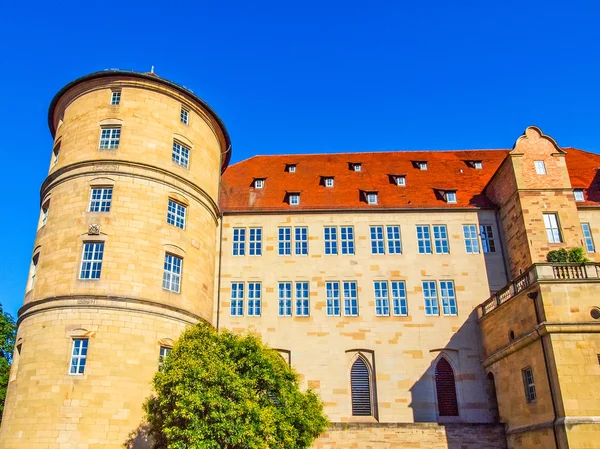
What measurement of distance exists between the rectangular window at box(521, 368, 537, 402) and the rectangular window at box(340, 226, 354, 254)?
1099cm

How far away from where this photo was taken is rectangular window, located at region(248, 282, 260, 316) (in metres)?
29.0

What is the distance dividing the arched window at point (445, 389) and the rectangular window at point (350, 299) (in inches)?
196

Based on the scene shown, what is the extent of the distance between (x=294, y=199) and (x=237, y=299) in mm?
6643

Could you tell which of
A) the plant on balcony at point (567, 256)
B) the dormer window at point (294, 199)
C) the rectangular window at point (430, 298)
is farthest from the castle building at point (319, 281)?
the plant on balcony at point (567, 256)

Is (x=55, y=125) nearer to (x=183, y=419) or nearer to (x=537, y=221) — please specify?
(x=183, y=419)

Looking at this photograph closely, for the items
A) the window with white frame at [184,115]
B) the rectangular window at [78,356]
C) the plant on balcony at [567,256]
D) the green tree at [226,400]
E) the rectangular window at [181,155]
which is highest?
the window with white frame at [184,115]

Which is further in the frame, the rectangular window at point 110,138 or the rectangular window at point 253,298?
the rectangular window at point 253,298

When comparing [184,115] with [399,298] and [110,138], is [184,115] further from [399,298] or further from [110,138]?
[399,298]

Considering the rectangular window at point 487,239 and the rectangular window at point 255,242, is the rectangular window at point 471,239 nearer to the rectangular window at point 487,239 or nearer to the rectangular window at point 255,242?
the rectangular window at point 487,239

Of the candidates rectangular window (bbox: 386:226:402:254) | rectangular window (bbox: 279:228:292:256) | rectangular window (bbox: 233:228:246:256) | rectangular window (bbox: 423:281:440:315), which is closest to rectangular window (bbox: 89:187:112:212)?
rectangular window (bbox: 233:228:246:256)

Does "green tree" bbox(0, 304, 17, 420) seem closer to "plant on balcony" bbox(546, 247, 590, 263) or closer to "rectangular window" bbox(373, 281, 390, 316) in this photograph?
"rectangular window" bbox(373, 281, 390, 316)

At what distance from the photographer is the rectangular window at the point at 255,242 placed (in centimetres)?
3039

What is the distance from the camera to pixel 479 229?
3056 centimetres

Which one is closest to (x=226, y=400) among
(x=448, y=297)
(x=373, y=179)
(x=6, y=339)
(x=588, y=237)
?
(x=448, y=297)
